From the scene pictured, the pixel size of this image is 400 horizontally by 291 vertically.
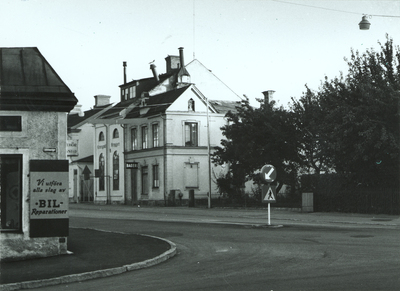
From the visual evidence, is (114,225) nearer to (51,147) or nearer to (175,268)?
(51,147)

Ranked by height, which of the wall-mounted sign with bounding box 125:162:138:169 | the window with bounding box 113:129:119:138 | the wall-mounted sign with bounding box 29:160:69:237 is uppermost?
the window with bounding box 113:129:119:138

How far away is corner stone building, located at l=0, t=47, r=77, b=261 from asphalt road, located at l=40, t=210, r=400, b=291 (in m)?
2.84

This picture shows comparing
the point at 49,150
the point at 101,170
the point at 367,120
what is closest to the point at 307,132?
the point at 367,120

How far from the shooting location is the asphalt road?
9.96 metres

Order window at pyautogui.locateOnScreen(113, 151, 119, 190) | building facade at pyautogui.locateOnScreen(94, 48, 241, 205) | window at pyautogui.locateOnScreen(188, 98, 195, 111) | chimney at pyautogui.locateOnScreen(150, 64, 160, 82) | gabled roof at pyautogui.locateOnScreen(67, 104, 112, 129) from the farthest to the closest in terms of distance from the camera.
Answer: gabled roof at pyautogui.locateOnScreen(67, 104, 112, 129)
chimney at pyautogui.locateOnScreen(150, 64, 160, 82)
window at pyautogui.locateOnScreen(113, 151, 119, 190)
window at pyautogui.locateOnScreen(188, 98, 195, 111)
building facade at pyautogui.locateOnScreen(94, 48, 241, 205)

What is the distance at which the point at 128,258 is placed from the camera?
540 inches

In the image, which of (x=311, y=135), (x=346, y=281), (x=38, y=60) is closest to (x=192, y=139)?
(x=311, y=135)

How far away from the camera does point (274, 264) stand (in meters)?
12.4

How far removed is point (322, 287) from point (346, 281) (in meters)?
0.72

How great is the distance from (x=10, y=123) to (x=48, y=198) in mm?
1818

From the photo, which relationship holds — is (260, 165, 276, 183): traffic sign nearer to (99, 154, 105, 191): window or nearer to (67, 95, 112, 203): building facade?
(99, 154, 105, 191): window

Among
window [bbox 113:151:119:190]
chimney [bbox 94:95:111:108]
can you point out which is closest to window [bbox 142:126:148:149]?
window [bbox 113:151:119:190]

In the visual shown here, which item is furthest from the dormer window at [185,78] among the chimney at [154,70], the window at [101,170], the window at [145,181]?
the window at [101,170]

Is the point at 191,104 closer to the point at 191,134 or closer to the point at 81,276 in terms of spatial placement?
the point at 191,134
